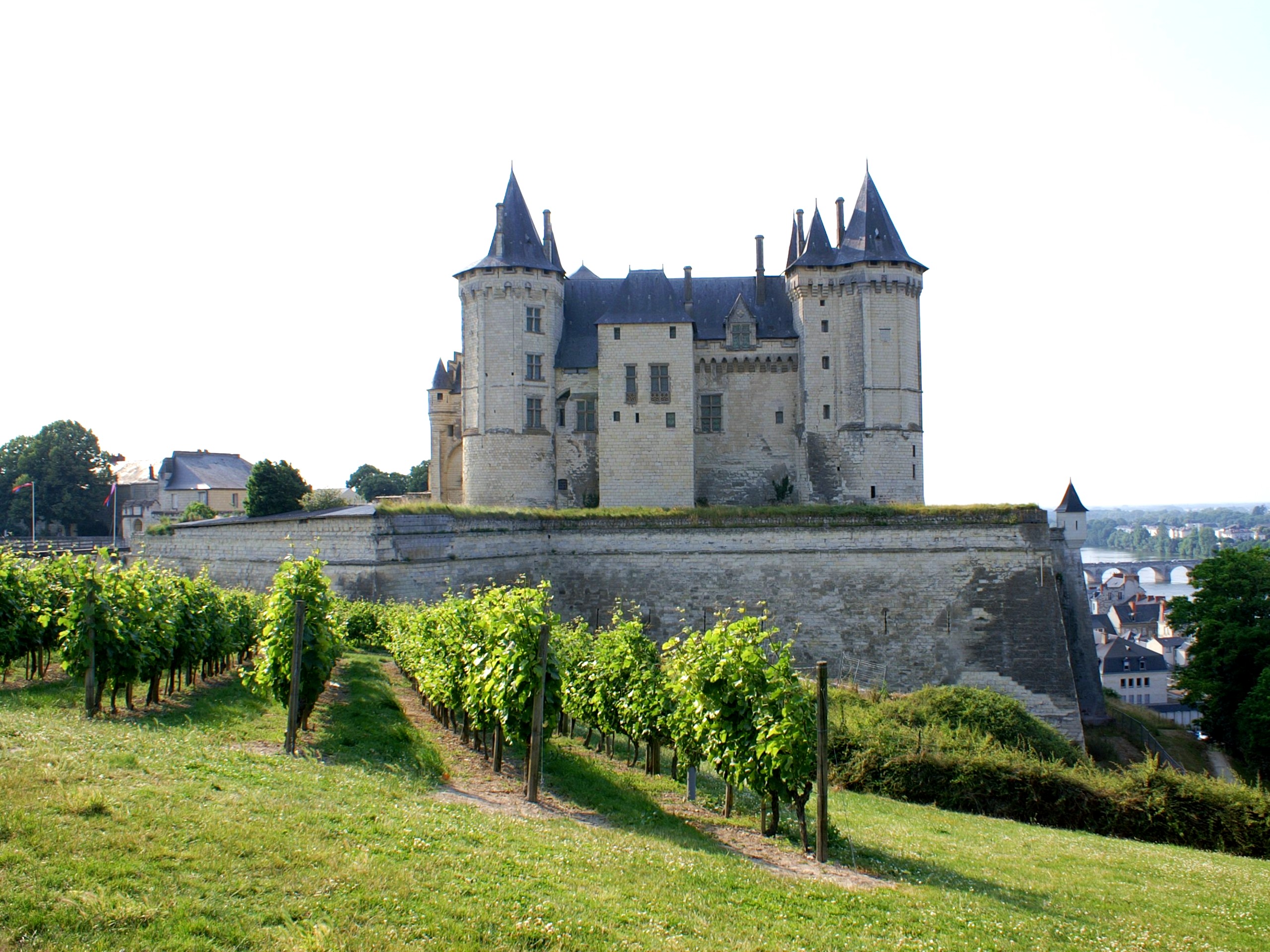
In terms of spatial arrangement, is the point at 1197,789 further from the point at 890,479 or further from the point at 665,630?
the point at 890,479

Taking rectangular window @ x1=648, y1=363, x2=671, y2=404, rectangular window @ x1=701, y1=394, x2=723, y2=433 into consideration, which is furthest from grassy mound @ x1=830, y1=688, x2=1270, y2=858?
rectangular window @ x1=701, y1=394, x2=723, y2=433

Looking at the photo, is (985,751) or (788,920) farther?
(985,751)

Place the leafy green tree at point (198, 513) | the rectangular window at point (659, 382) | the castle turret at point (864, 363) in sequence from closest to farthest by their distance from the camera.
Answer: the castle turret at point (864, 363)
the rectangular window at point (659, 382)
the leafy green tree at point (198, 513)

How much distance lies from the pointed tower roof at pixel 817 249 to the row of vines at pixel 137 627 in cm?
2571

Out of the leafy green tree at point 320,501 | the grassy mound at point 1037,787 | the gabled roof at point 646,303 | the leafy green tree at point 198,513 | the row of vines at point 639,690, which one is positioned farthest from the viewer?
the leafy green tree at point 198,513

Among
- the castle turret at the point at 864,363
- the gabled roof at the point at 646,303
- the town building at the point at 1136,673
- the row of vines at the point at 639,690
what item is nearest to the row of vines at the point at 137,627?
the row of vines at the point at 639,690

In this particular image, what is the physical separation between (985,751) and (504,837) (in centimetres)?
1218

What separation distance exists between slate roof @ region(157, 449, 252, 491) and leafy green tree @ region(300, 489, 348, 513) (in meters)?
17.9

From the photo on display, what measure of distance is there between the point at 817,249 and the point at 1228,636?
19.7 metres

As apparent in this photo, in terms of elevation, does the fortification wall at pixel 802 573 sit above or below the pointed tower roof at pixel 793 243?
below

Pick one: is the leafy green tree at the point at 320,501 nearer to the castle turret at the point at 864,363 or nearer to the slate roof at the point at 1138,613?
the castle turret at the point at 864,363

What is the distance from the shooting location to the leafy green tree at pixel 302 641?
11.8m

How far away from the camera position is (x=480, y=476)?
34062mm

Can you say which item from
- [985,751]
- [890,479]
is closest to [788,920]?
[985,751]
